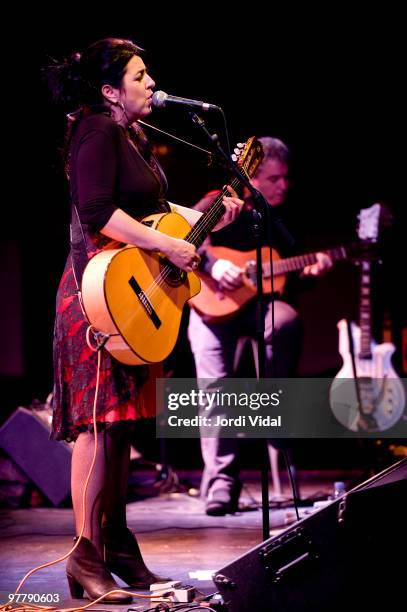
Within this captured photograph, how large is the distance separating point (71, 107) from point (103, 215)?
64cm

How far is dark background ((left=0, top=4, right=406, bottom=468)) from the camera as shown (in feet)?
18.6

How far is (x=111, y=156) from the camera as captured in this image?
287cm

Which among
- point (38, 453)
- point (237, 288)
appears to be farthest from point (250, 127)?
point (38, 453)

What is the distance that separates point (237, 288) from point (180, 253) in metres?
2.10

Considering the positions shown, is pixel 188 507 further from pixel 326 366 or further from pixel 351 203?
pixel 351 203

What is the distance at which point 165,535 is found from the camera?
4223 millimetres

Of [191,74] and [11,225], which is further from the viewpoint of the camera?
[11,225]

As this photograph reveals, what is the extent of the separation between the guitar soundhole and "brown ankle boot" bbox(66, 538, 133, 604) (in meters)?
0.94

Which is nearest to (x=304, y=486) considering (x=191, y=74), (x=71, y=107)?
(x=191, y=74)

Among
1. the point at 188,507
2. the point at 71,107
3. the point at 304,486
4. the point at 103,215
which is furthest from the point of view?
the point at 304,486

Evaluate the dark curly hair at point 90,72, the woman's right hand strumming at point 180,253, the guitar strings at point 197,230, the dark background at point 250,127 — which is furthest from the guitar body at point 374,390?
the dark curly hair at point 90,72

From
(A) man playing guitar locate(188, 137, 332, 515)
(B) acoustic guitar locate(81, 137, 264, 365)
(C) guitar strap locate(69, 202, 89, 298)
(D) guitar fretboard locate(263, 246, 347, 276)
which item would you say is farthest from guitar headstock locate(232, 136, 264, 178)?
(D) guitar fretboard locate(263, 246, 347, 276)

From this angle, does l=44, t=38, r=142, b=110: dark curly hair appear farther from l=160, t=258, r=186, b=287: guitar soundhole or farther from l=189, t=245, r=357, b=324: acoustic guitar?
l=189, t=245, r=357, b=324: acoustic guitar

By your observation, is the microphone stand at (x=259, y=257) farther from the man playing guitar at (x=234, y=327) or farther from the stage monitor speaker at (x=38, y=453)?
the stage monitor speaker at (x=38, y=453)
